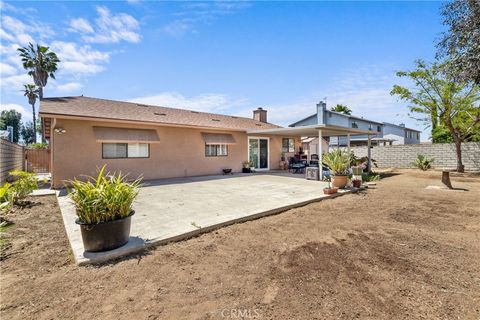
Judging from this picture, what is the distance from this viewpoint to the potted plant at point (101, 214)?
371 cm

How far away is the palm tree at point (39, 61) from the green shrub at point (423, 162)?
133 ft

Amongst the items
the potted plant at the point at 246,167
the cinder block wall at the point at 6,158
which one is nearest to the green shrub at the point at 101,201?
the cinder block wall at the point at 6,158

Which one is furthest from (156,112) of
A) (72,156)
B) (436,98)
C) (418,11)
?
(436,98)

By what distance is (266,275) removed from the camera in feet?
10.4

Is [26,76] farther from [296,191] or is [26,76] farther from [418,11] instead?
[418,11]

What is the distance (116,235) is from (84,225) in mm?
497

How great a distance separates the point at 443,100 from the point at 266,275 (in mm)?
19848

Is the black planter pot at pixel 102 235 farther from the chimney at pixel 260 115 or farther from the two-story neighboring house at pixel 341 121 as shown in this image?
the two-story neighboring house at pixel 341 121

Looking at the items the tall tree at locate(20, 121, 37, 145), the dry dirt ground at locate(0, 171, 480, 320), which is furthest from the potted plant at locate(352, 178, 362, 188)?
the tall tree at locate(20, 121, 37, 145)

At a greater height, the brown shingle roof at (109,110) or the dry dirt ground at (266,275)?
the brown shingle roof at (109,110)

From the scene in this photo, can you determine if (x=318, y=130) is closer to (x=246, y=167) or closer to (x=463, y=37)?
(x=246, y=167)

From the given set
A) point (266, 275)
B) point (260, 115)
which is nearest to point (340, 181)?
point (266, 275)

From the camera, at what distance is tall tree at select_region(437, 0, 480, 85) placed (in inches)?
267

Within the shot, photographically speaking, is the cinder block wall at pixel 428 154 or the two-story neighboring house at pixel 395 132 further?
the two-story neighboring house at pixel 395 132
